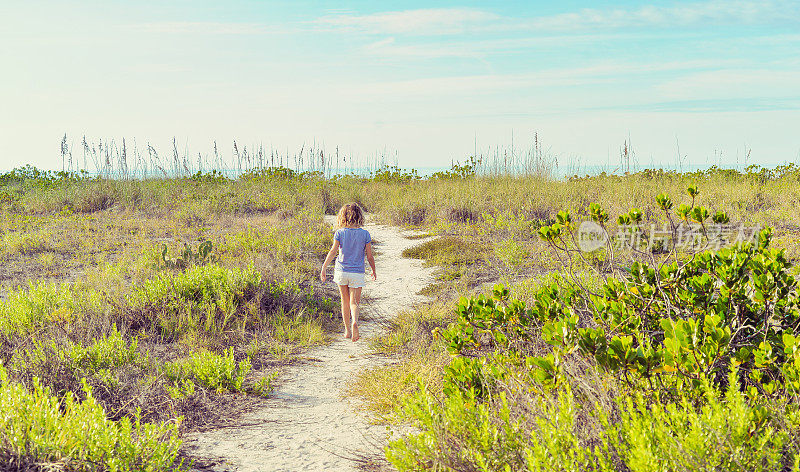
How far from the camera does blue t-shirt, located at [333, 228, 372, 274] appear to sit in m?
5.82

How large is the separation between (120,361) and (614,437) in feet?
12.3

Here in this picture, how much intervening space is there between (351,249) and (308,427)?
2535 mm

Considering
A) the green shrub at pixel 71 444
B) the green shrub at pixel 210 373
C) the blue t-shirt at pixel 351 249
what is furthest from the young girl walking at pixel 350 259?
the green shrub at pixel 71 444

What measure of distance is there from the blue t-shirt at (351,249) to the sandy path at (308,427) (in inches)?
30.1

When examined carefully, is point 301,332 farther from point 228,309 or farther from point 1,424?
point 1,424

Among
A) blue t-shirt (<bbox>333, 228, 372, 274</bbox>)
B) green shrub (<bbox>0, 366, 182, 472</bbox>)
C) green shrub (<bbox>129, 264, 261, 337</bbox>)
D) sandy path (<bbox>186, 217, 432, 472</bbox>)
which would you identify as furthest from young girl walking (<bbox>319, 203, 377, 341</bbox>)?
green shrub (<bbox>0, 366, 182, 472</bbox>)

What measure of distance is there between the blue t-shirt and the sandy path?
764 mm

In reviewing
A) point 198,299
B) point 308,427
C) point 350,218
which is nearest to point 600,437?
point 308,427

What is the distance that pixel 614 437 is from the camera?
2152 mm

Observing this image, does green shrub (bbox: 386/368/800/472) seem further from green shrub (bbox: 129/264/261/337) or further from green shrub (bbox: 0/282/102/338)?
green shrub (bbox: 0/282/102/338)

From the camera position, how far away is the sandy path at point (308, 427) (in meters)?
3.09

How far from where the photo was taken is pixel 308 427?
3564mm

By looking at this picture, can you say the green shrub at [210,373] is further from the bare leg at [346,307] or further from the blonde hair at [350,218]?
the blonde hair at [350,218]

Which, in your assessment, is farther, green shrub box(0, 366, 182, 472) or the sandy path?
the sandy path
